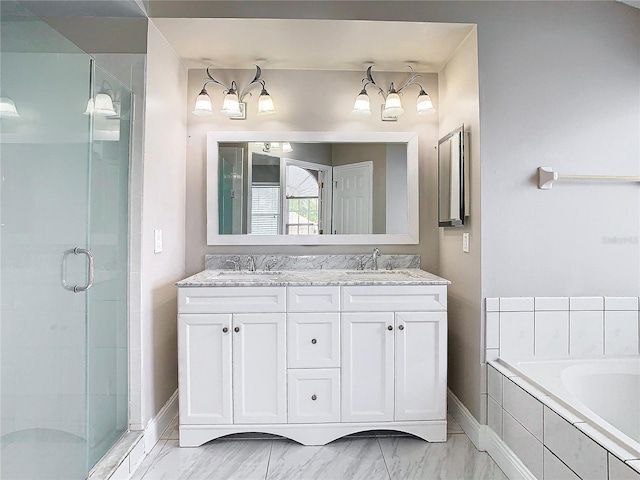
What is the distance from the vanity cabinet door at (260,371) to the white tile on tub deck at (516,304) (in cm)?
115

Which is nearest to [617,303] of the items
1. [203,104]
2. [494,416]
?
[494,416]

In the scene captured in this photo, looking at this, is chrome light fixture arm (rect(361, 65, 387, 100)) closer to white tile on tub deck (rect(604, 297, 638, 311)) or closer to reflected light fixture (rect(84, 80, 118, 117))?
reflected light fixture (rect(84, 80, 118, 117))

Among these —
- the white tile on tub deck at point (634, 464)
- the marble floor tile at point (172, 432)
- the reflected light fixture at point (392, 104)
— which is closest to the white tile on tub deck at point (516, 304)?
the white tile on tub deck at point (634, 464)

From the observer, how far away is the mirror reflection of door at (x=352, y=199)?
2.71 metres

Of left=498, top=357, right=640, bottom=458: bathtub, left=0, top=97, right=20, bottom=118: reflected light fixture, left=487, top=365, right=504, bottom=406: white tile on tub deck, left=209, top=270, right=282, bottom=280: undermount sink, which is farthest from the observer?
left=209, top=270, right=282, bottom=280: undermount sink

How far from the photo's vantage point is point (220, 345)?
6.88 ft

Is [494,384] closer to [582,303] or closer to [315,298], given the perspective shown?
[582,303]

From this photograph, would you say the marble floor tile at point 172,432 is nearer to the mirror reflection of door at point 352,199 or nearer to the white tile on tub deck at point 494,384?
the mirror reflection of door at point 352,199

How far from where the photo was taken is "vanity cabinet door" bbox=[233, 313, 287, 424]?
2104 mm

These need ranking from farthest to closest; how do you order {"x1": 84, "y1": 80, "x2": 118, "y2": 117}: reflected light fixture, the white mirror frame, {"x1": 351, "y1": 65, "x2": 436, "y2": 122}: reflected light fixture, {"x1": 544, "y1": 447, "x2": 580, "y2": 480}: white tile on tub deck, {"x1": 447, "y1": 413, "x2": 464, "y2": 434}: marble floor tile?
the white mirror frame < {"x1": 351, "y1": 65, "x2": 436, "y2": 122}: reflected light fixture < {"x1": 447, "y1": 413, "x2": 464, "y2": 434}: marble floor tile < {"x1": 84, "y1": 80, "x2": 118, "y2": 117}: reflected light fixture < {"x1": 544, "y1": 447, "x2": 580, "y2": 480}: white tile on tub deck

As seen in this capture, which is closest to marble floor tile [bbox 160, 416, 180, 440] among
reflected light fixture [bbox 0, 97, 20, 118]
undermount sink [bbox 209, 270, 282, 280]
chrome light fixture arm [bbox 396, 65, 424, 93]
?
undermount sink [bbox 209, 270, 282, 280]

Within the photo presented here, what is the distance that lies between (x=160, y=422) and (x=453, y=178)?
2.16 m

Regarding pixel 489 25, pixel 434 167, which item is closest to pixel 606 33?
pixel 489 25

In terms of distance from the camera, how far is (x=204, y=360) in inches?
82.5
